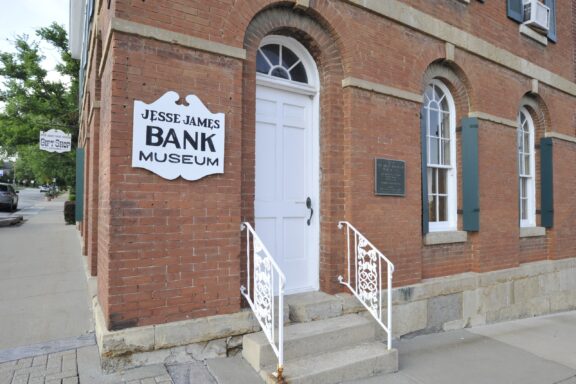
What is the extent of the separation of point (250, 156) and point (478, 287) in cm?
434

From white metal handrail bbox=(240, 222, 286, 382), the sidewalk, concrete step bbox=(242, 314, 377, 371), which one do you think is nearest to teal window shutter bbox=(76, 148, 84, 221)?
the sidewalk

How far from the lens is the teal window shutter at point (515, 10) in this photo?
24.0ft

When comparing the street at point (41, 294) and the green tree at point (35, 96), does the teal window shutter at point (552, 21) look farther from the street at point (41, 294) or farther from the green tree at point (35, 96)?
the green tree at point (35, 96)

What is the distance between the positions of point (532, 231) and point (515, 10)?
13.5 feet

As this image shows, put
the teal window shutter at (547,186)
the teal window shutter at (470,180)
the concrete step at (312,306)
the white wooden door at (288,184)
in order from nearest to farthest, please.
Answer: the concrete step at (312,306)
the white wooden door at (288,184)
the teal window shutter at (470,180)
the teal window shutter at (547,186)

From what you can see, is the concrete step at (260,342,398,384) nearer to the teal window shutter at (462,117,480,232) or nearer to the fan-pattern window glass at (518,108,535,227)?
the teal window shutter at (462,117,480,232)

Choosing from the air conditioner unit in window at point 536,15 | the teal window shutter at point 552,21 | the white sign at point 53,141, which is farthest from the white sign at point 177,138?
the white sign at point 53,141

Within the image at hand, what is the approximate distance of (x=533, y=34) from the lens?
7.76 metres

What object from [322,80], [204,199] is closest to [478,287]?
[322,80]

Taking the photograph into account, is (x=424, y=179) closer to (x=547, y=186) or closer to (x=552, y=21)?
(x=547, y=186)

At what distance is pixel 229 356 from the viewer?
3.88 metres

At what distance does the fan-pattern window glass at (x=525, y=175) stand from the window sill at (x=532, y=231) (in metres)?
0.21

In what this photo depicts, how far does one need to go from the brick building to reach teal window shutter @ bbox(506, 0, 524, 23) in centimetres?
6

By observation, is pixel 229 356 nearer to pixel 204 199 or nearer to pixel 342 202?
pixel 204 199
